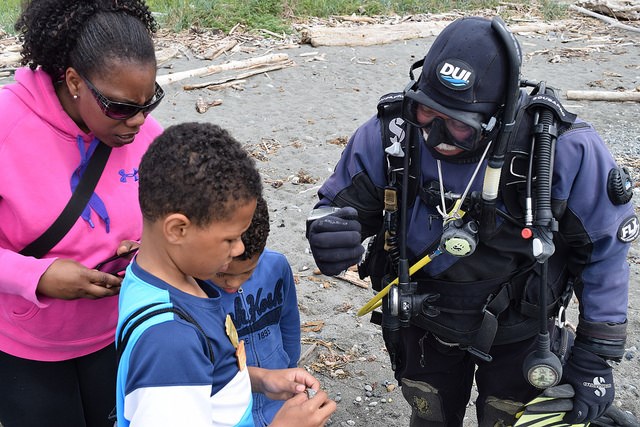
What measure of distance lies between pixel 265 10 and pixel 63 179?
12.3 metres

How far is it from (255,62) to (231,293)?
8983mm

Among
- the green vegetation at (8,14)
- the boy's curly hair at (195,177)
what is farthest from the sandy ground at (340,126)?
the green vegetation at (8,14)

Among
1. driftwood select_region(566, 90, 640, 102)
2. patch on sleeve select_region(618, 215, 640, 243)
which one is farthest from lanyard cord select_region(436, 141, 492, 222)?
driftwood select_region(566, 90, 640, 102)

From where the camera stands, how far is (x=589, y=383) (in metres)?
2.68

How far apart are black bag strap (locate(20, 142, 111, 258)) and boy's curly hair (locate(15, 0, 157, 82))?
0.38 metres

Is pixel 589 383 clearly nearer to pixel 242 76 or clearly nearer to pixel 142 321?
pixel 142 321

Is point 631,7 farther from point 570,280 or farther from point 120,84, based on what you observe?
point 120,84

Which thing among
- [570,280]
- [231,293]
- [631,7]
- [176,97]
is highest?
[231,293]

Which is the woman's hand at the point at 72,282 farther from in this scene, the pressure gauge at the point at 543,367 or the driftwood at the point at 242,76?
the driftwood at the point at 242,76

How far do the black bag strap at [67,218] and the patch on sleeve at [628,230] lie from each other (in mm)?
1966

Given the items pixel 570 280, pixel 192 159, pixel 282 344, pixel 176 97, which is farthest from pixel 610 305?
pixel 176 97

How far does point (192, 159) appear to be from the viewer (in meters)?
1.85

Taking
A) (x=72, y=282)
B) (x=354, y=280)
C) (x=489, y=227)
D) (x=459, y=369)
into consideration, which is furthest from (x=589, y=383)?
(x=354, y=280)

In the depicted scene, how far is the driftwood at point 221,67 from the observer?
10.1 metres
